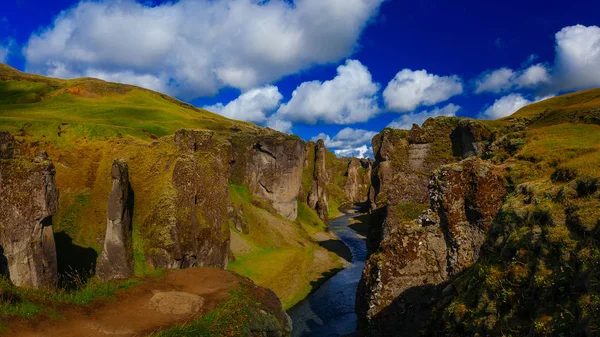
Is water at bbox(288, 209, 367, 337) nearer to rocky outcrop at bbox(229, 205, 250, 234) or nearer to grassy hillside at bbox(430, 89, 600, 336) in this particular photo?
rocky outcrop at bbox(229, 205, 250, 234)

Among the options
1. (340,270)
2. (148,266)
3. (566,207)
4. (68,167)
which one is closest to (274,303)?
(566,207)

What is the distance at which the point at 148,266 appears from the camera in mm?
41562

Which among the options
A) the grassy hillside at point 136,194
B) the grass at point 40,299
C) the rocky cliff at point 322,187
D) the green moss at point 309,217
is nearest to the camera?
the grass at point 40,299

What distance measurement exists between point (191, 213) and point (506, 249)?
3902 cm

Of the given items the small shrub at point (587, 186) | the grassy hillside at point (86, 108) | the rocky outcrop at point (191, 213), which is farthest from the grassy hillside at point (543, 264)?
the grassy hillside at point (86, 108)

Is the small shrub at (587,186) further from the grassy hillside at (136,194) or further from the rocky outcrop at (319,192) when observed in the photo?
the rocky outcrop at (319,192)

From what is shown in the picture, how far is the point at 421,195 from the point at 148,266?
3158 centimetres

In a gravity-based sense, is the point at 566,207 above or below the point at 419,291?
above

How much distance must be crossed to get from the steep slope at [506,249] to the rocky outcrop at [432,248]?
66mm

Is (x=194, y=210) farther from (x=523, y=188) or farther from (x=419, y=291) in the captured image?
(x=523, y=188)

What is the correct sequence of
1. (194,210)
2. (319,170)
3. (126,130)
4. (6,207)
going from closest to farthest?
(6,207), (194,210), (126,130), (319,170)

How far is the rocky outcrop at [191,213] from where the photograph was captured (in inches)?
1688

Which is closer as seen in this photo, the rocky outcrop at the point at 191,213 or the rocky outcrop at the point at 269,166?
the rocky outcrop at the point at 191,213

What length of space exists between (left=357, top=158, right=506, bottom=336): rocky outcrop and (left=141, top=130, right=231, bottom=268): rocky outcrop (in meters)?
25.3
